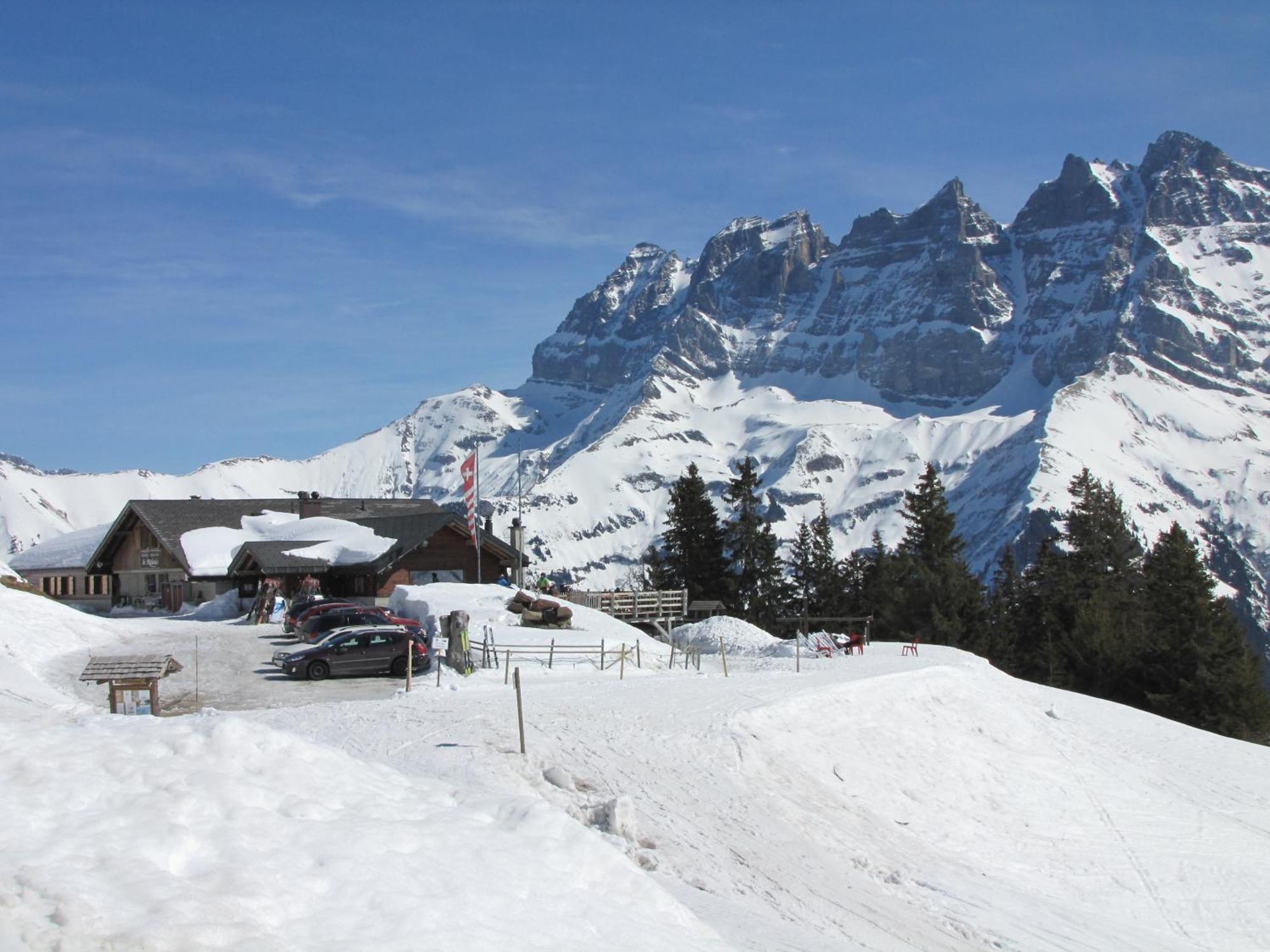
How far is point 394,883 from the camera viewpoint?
1098cm

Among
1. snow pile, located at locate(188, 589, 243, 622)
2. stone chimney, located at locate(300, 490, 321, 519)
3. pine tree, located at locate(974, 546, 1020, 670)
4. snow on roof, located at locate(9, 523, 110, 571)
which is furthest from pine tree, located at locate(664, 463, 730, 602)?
snow on roof, located at locate(9, 523, 110, 571)

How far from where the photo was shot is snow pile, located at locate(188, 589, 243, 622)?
53.1m

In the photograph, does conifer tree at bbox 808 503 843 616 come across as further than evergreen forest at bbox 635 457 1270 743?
Yes

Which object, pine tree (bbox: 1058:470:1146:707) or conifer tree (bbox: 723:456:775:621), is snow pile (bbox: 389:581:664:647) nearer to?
pine tree (bbox: 1058:470:1146:707)

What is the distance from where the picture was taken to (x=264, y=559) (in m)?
55.3

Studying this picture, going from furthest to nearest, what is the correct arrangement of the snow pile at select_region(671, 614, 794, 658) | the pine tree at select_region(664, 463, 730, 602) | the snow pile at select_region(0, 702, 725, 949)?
the pine tree at select_region(664, 463, 730, 602) < the snow pile at select_region(671, 614, 794, 658) < the snow pile at select_region(0, 702, 725, 949)

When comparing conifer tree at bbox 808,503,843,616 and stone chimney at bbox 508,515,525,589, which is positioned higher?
stone chimney at bbox 508,515,525,589

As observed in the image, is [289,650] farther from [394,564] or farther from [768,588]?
[768,588]

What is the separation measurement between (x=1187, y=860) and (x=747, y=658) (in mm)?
19787

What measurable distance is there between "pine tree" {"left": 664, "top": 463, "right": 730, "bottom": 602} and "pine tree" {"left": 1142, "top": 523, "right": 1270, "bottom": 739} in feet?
81.2

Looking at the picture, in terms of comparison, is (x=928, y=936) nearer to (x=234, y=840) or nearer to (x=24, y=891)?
(x=234, y=840)

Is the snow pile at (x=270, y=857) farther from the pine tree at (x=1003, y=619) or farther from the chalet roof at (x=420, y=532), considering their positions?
the pine tree at (x=1003, y=619)

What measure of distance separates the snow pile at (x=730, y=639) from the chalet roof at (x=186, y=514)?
2096cm

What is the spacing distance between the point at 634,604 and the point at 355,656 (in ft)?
69.3
